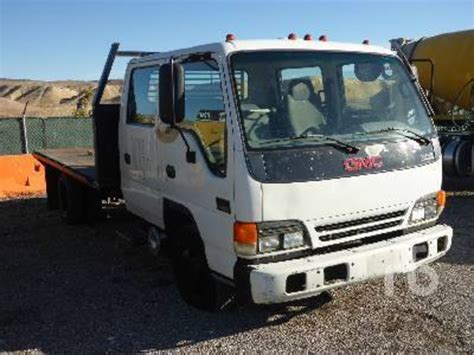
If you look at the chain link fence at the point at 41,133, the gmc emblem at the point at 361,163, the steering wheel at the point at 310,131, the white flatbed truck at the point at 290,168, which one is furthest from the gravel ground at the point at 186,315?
the chain link fence at the point at 41,133

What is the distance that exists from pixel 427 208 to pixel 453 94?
7.00 meters

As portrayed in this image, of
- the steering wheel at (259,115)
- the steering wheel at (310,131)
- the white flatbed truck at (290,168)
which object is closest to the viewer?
the white flatbed truck at (290,168)

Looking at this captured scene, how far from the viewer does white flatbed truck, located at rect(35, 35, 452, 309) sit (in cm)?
394

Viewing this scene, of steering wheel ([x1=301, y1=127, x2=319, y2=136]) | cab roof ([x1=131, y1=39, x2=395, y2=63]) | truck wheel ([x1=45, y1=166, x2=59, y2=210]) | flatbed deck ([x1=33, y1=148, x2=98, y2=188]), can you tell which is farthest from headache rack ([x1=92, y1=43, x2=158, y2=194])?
truck wheel ([x1=45, y1=166, x2=59, y2=210])

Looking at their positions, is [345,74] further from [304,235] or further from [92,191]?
[92,191]

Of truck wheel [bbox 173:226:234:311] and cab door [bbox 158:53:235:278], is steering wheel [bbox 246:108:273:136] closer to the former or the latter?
cab door [bbox 158:53:235:278]

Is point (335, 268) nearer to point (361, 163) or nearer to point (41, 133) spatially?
point (361, 163)

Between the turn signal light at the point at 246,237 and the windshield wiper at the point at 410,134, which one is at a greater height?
the windshield wiper at the point at 410,134

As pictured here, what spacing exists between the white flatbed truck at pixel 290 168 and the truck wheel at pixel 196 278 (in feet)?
0.04

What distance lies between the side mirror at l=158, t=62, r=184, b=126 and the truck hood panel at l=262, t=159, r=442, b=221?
968 millimetres

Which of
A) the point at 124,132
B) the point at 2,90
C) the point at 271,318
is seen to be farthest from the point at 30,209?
the point at 2,90

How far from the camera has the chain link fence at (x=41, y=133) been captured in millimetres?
15859

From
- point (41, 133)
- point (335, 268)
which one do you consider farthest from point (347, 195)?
point (41, 133)

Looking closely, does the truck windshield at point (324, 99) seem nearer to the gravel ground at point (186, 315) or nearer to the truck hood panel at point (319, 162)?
the truck hood panel at point (319, 162)
